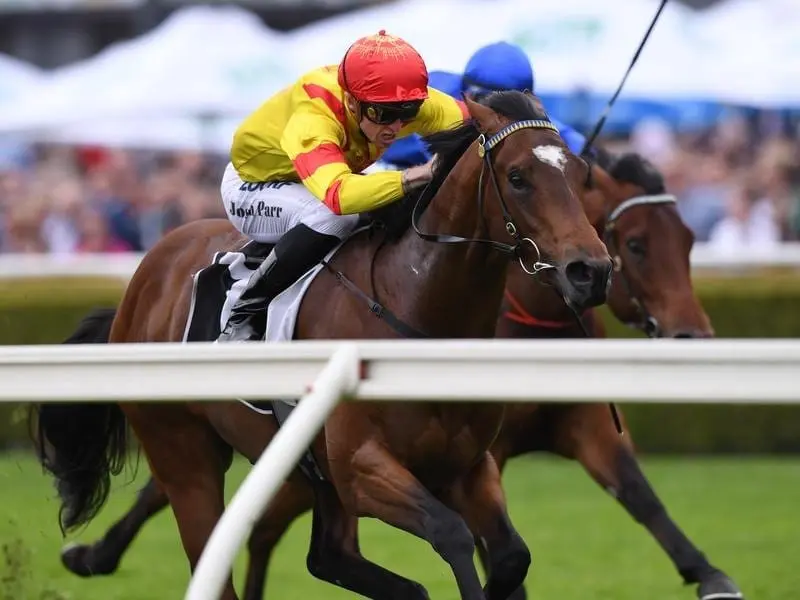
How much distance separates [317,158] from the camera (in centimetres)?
405

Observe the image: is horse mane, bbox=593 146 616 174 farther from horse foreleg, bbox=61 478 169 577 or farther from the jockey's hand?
Result: horse foreleg, bbox=61 478 169 577

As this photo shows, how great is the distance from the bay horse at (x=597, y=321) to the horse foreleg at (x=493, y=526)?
0.97 m

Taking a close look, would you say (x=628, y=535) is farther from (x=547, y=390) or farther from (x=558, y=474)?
(x=547, y=390)

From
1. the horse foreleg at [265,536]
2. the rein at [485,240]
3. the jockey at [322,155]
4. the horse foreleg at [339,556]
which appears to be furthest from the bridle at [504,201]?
the horse foreleg at [265,536]

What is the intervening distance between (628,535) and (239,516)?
4635mm

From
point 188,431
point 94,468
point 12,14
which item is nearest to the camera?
point 188,431

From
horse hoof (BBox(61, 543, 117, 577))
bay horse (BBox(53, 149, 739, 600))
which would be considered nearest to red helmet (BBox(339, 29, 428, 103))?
bay horse (BBox(53, 149, 739, 600))

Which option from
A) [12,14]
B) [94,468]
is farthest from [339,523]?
[12,14]

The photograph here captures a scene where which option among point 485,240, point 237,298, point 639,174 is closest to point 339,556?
point 237,298

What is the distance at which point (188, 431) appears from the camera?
4.80 meters

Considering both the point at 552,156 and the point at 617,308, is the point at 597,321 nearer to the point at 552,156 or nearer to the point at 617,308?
the point at 617,308

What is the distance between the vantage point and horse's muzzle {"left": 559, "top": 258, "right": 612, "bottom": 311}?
3557 millimetres

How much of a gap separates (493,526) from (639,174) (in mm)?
1983

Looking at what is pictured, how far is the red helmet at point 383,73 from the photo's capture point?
4.02 meters
